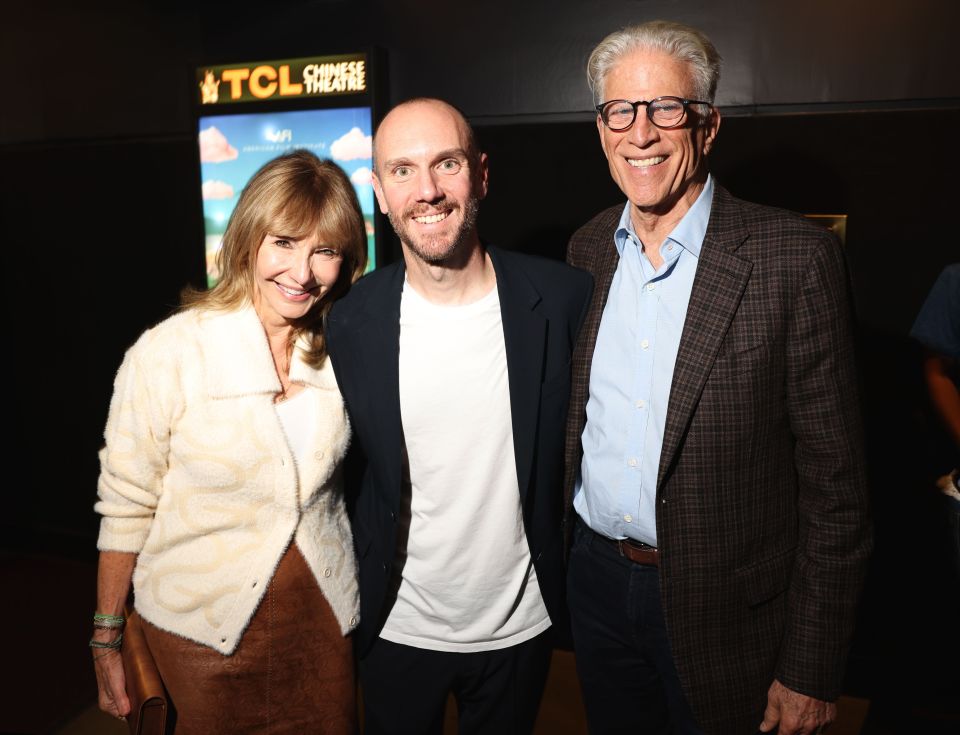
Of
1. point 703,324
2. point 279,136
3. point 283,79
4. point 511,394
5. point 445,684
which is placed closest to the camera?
point 703,324

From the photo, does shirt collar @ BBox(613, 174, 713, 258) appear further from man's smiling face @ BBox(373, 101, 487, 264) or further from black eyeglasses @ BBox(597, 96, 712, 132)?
man's smiling face @ BBox(373, 101, 487, 264)

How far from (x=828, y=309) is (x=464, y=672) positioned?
126cm

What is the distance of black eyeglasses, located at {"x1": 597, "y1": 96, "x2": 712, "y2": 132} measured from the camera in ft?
5.91

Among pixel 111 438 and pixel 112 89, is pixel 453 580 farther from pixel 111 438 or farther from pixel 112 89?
pixel 112 89

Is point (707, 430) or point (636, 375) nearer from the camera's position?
point (707, 430)

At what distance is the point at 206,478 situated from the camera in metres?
1.86

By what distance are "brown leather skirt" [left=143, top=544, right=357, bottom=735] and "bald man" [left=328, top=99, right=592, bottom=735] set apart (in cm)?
14

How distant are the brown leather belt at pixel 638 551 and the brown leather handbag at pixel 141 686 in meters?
1.11

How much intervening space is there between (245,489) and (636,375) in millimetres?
954

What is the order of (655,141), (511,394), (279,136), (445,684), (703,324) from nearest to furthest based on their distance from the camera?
(703,324)
(655,141)
(511,394)
(445,684)
(279,136)

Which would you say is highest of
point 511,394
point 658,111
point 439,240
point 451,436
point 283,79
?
point 283,79

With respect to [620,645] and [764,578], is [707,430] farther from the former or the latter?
[620,645]

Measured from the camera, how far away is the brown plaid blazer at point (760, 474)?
164 cm

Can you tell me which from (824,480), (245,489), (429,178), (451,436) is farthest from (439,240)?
(824,480)
